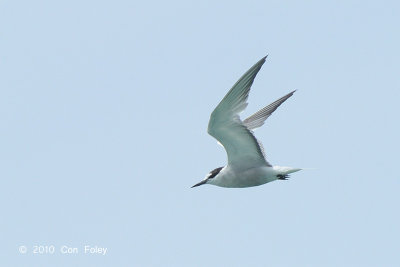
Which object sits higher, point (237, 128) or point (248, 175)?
point (237, 128)

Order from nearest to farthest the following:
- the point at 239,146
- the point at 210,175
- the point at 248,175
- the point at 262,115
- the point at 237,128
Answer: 1. the point at 237,128
2. the point at 239,146
3. the point at 248,175
4. the point at 210,175
5. the point at 262,115

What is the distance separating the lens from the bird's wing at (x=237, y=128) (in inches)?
725

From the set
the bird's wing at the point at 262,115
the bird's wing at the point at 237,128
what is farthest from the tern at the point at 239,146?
the bird's wing at the point at 262,115

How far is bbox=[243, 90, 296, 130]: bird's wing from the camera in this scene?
22578mm

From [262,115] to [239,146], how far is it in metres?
3.23

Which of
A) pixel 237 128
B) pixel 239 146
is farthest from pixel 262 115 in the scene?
pixel 237 128

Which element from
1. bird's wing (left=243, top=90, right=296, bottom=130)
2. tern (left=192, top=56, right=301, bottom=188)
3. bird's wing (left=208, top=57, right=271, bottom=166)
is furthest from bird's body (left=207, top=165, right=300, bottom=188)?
bird's wing (left=243, top=90, right=296, bottom=130)

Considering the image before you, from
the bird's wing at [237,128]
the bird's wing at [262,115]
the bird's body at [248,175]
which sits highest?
the bird's wing at [262,115]

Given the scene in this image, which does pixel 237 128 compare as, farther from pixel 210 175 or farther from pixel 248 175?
pixel 210 175

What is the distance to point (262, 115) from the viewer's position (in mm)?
22766

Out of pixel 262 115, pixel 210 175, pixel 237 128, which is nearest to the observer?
pixel 237 128

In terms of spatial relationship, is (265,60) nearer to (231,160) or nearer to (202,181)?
(231,160)

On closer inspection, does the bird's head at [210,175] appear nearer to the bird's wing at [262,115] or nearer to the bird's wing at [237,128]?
the bird's wing at [237,128]

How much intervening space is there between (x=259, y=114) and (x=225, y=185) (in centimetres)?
313
